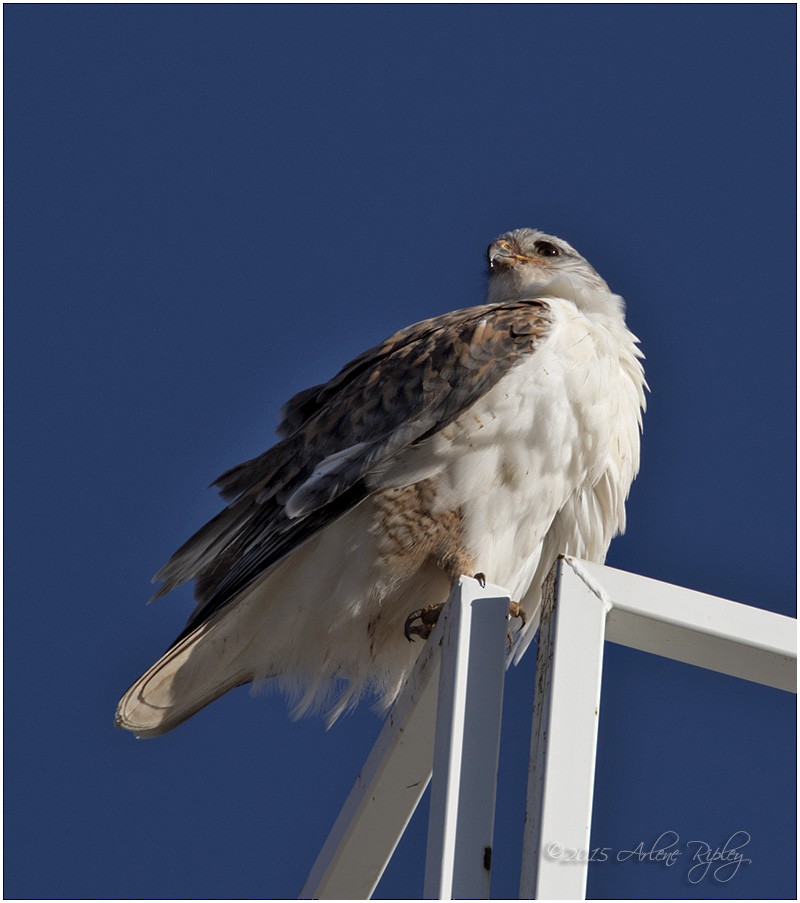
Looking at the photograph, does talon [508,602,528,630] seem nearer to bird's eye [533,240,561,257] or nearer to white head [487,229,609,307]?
white head [487,229,609,307]

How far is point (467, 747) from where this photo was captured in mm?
2641

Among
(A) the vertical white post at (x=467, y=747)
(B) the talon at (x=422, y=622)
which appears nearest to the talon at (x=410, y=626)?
(B) the talon at (x=422, y=622)

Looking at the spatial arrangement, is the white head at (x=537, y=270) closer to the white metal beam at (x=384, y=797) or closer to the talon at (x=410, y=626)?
the talon at (x=410, y=626)

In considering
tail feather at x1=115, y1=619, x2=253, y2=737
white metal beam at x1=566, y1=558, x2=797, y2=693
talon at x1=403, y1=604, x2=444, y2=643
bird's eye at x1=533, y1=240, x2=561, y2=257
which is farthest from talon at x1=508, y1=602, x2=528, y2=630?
bird's eye at x1=533, y1=240, x2=561, y2=257

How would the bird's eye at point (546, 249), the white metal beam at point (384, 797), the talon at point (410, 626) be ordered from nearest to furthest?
the white metal beam at point (384, 797) < the talon at point (410, 626) < the bird's eye at point (546, 249)

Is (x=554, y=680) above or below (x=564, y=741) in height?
above

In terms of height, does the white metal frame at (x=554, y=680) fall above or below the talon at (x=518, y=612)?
below

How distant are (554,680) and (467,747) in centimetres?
22

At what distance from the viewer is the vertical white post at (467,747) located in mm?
2529

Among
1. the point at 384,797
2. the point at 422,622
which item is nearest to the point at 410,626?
the point at 422,622

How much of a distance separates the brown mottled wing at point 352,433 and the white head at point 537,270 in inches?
26.1

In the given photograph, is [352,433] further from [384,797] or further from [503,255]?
[384,797]

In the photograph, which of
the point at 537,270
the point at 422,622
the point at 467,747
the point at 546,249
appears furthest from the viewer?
the point at 546,249

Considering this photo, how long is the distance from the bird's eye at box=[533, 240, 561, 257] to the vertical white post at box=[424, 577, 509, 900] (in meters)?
3.11
